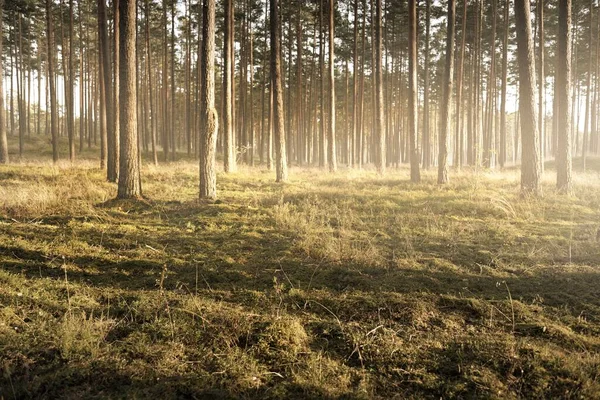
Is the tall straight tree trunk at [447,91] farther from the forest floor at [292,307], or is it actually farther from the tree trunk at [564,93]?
the forest floor at [292,307]

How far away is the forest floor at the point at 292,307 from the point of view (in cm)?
281

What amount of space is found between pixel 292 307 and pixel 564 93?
46.9 ft

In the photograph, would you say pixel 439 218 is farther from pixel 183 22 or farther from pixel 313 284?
pixel 183 22

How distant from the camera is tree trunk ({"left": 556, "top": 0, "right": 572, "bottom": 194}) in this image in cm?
1234

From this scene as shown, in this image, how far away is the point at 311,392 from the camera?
8.77ft

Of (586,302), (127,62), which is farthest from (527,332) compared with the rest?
(127,62)

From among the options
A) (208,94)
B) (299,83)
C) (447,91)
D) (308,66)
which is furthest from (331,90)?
(308,66)

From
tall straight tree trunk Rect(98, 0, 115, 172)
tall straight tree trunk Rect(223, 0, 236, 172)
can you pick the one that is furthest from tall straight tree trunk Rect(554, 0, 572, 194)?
A: tall straight tree trunk Rect(98, 0, 115, 172)

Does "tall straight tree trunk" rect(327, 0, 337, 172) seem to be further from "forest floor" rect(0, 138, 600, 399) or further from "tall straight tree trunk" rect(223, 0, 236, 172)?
"forest floor" rect(0, 138, 600, 399)

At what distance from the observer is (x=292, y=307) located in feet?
13.5

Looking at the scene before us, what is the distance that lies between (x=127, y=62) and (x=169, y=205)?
14.4 ft

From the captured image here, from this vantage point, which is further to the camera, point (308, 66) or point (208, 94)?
point (308, 66)

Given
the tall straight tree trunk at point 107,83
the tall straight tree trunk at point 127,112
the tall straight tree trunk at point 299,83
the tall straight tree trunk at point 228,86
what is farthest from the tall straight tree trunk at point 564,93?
the tall straight tree trunk at point 299,83

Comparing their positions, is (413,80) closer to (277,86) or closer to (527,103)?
(527,103)
